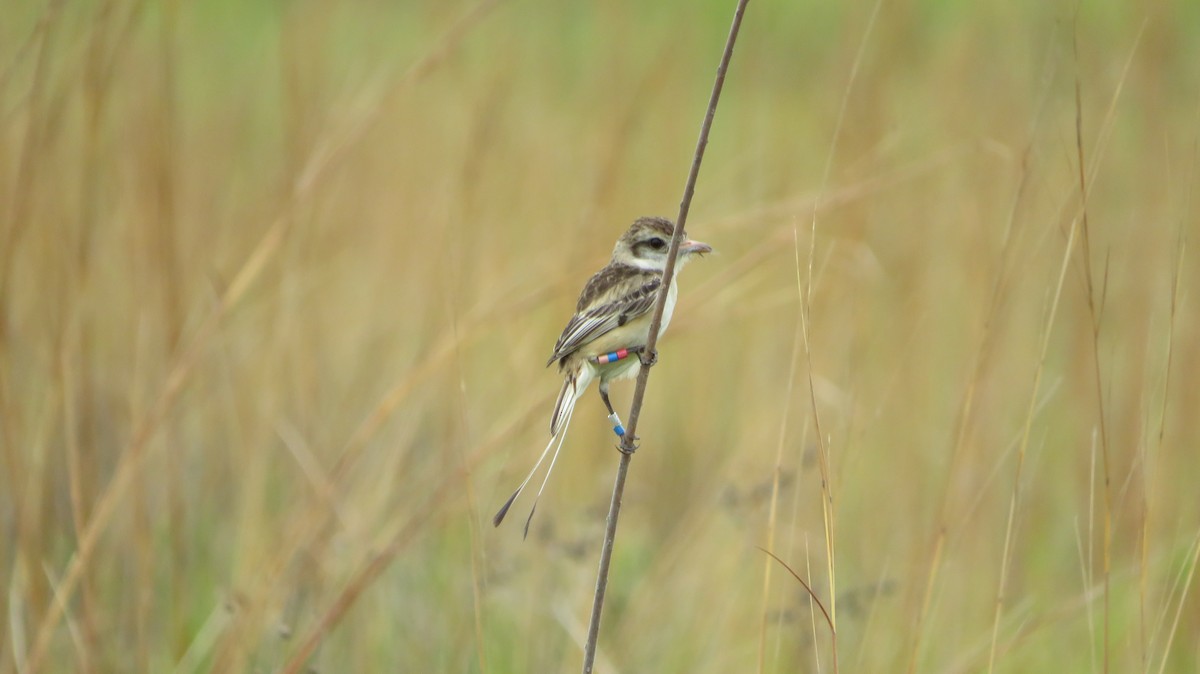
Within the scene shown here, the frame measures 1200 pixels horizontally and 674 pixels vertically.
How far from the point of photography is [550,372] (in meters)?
3.53

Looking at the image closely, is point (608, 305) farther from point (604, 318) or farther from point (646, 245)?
point (646, 245)

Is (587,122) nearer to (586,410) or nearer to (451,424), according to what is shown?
(586,410)

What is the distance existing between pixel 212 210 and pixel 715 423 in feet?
6.53

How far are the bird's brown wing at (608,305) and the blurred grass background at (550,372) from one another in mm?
174

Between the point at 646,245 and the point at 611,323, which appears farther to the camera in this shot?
the point at 646,245

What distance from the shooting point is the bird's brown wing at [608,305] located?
2.34m

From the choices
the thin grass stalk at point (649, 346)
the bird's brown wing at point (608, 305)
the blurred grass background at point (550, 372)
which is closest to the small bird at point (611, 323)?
A: the bird's brown wing at point (608, 305)

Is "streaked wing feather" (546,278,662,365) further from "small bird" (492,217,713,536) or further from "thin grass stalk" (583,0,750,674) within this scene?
"thin grass stalk" (583,0,750,674)

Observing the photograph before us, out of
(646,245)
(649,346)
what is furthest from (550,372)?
(649,346)

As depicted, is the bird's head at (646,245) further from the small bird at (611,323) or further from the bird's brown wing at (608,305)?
the bird's brown wing at (608,305)

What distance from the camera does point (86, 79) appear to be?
2648 millimetres

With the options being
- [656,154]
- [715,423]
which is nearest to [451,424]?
[715,423]

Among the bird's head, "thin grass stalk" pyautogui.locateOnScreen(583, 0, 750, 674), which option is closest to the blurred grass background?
the bird's head

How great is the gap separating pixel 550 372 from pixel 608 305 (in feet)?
3.75
